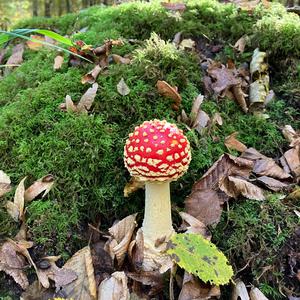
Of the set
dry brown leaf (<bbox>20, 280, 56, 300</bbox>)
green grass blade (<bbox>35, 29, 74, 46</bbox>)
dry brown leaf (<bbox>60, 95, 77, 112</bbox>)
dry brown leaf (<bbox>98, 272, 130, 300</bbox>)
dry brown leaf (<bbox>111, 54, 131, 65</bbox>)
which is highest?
green grass blade (<bbox>35, 29, 74, 46</bbox>)

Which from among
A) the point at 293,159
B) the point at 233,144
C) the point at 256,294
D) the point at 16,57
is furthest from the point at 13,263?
the point at 16,57

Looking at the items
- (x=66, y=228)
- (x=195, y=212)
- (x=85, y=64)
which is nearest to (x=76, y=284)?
(x=66, y=228)

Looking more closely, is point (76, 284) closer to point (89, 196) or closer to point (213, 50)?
point (89, 196)

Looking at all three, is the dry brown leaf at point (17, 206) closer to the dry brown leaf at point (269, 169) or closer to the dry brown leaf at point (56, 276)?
the dry brown leaf at point (56, 276)

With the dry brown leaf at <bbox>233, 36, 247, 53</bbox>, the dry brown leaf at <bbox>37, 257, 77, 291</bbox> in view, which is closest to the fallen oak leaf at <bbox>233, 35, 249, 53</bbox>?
the dry brown leaf at <bbox>233, 36, 247, 53</bbox>

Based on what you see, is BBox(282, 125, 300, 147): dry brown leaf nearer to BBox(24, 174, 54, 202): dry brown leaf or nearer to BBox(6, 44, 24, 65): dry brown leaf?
BBox(24, 174, 54, 202): dry brown leaf

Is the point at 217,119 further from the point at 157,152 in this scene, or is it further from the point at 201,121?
the point at 157,152

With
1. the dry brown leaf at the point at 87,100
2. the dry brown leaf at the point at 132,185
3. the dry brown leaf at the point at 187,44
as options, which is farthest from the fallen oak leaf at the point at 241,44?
the dry brown leaf at the point at 132,185
